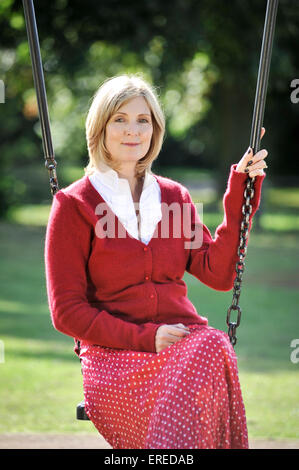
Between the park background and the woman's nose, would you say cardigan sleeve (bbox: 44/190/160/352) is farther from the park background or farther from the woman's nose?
the park background

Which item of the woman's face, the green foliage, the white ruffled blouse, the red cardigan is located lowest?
the red cardigan

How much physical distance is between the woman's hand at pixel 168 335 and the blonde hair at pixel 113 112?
79 centimetres

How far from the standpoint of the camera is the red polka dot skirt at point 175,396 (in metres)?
2.77

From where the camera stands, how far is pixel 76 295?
3.13 meters

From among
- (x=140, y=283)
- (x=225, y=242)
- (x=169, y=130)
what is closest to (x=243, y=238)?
(x=225, y=242)

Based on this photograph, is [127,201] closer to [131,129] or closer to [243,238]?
[131,129]

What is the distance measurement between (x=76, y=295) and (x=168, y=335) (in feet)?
1.32

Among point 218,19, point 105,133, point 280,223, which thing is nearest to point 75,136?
point 280,223

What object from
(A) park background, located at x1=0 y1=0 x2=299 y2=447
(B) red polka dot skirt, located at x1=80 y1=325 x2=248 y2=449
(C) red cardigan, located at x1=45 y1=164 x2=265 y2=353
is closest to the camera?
(B) red polka dot skirt, located at x1=80 y1=325 x2=248 y2=449

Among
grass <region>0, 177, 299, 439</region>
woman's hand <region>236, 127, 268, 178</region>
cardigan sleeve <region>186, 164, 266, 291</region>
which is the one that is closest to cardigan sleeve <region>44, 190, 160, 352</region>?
cardigan sleeve <region>186, 164, 266, 291</region>

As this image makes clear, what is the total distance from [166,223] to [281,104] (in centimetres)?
2641

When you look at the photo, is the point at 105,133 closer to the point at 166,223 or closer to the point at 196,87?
the point at 166,223

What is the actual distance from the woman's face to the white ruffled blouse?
0.30 feet

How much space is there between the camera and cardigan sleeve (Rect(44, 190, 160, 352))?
3092mm
